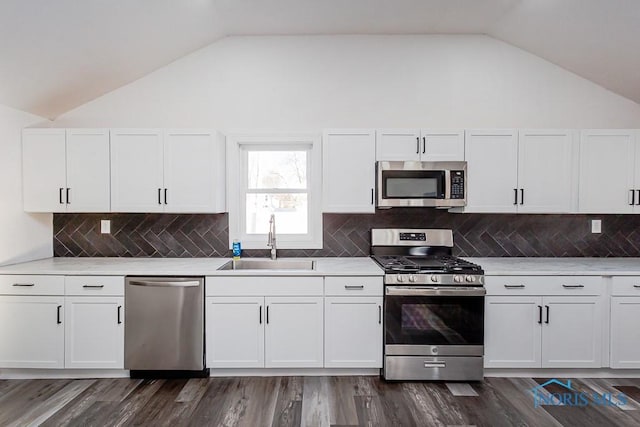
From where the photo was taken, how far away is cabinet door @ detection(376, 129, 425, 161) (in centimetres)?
315

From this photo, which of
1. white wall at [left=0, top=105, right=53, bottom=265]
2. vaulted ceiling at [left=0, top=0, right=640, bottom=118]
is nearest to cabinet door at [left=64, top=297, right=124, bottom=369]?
white wall at [left=0, top=105, right=53, bottom=265]

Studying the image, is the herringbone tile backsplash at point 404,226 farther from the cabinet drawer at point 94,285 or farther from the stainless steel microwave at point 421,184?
the cabinet drawer at point 94,285

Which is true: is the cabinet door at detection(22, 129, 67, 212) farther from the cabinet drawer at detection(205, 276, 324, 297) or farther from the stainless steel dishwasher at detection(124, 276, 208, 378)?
the cabinet drawer at detection(205, 276, 324, 297)

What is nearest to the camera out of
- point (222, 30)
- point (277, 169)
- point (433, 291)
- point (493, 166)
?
point (433, 291)

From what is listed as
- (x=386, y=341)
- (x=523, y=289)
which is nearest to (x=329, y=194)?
(x=386, y=341)

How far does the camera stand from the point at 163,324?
2793 millimetres

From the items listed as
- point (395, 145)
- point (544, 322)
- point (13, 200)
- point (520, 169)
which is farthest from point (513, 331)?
point (13, 200)

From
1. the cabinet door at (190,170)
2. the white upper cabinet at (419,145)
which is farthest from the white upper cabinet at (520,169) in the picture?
the cabinet door at (190,170)

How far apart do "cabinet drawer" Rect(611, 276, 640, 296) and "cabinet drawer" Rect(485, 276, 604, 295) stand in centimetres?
10

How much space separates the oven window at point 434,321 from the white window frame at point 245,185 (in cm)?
104

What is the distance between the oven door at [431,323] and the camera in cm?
278

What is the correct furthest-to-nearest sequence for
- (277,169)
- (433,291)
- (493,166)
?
(277,169) → (493,166) → (433,291)

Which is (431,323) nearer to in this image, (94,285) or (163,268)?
(163,268)

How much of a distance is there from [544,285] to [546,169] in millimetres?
1004
